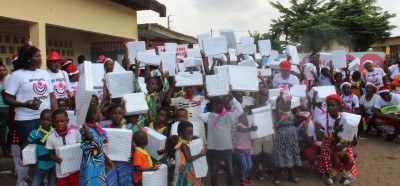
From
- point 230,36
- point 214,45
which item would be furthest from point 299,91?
point 230,36

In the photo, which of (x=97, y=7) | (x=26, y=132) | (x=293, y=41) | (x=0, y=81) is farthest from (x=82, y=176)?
(x=293, y=41)

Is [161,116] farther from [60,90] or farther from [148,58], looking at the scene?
[60,90]

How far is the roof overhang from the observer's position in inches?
399

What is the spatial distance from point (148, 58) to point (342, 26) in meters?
21.0

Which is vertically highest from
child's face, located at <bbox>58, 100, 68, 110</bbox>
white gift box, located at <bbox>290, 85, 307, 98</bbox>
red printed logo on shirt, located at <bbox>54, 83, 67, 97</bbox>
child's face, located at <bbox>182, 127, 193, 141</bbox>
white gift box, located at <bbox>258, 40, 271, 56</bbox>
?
white gift box, located at <bbox>258, 40, 271, 56</bbox>

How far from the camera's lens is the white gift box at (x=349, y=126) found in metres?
5.06

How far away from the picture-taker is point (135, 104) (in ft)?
14.9

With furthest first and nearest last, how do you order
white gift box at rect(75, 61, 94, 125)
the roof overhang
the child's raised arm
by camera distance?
the roof overhang, the child's raised arm, white gift box at rect(75, 61, 94, 125)

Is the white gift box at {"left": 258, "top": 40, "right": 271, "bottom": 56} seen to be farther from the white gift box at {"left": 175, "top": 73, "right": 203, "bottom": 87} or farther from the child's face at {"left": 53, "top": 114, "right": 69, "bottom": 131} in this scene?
the child's face at {"left": 53, "top": 114, "right": 69, "bottom": 131}

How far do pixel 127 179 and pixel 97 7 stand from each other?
6039 mm

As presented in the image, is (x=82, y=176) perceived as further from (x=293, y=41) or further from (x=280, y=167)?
(x=293, y=41)

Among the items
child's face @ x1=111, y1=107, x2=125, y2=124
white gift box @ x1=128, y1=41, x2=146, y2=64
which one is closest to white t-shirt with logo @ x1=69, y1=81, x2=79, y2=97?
white gift box @ x1=128, y1=41, x2=146, y2=64

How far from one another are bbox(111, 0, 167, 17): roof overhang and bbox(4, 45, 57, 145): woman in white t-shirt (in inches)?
243

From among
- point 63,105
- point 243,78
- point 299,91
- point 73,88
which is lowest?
point 63,105
